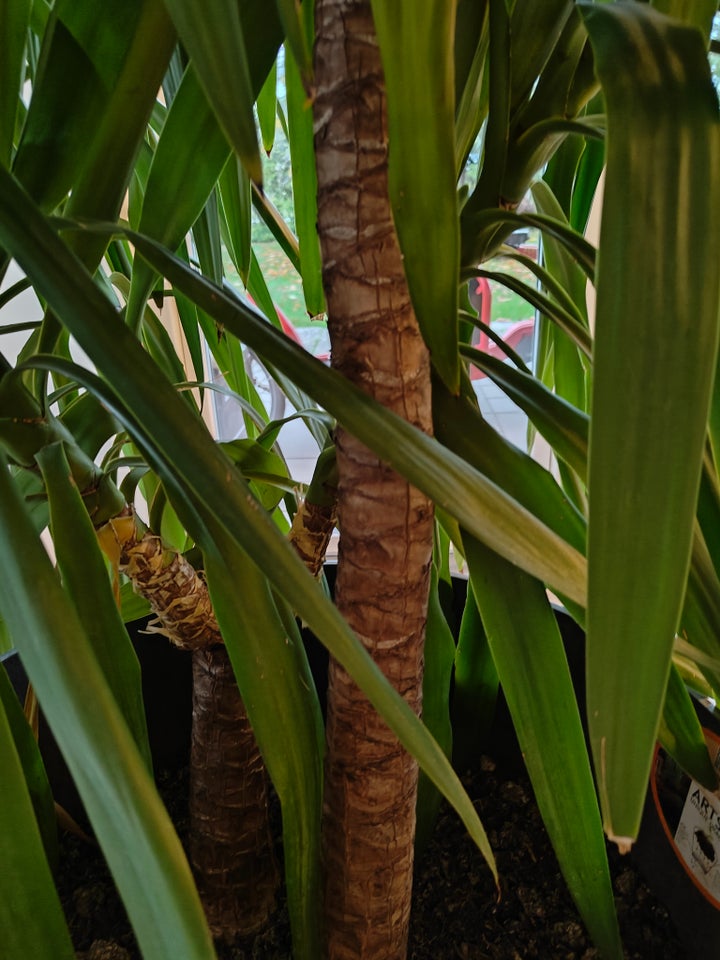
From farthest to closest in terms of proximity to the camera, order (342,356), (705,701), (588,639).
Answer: (705,701) < (342,356) < (588,639)

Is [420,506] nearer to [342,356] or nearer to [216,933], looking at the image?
[342,356]

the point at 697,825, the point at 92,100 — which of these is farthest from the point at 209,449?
the point at 697,825

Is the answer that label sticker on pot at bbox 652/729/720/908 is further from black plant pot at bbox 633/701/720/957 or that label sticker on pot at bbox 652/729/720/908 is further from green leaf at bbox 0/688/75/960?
green leaf at bbox 0/688/75/960

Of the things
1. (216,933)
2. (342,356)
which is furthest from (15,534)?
(216,933)

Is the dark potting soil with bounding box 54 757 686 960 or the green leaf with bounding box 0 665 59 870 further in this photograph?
the dark potting soil with bounding box 54 757 686 960

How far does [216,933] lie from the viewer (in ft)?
2.21

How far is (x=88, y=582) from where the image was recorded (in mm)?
394

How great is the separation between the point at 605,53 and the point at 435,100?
62mm

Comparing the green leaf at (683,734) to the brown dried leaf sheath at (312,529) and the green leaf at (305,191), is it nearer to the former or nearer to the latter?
the brown dried leaf sheath at (312,529)

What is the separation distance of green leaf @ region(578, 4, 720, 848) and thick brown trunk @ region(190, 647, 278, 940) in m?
0.46

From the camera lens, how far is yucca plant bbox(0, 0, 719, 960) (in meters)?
0.21

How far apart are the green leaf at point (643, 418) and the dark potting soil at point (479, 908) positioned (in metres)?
0.56

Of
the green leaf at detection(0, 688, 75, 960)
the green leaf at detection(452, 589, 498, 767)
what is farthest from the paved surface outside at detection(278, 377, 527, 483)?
the green leaf at detection(0, 688, 75, 960)

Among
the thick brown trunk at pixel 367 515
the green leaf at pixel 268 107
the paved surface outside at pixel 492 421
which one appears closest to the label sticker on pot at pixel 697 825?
the thick brown trunk at pixel 367 515
